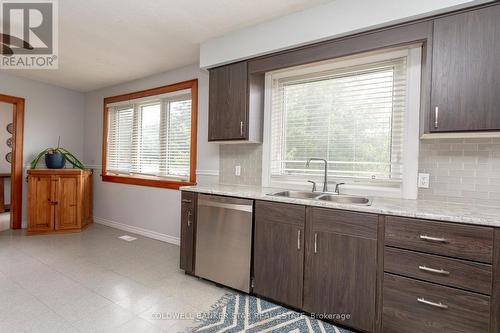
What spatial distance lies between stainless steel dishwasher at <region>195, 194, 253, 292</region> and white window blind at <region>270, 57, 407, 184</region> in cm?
73

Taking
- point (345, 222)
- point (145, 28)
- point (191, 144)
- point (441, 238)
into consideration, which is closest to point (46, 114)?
point (191, 144)

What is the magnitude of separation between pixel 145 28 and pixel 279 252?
249 cm

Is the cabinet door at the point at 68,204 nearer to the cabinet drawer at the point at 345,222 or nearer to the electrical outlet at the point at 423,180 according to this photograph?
the cabinet drawer at the point at 345,222

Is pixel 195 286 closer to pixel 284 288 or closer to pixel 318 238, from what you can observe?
pixel 284 288

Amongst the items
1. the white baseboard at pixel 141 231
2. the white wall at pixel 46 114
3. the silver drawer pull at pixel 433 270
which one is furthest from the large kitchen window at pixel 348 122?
the white wall at pixel 46 114

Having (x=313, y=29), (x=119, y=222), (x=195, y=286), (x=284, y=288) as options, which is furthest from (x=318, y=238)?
(x=119, y=222)

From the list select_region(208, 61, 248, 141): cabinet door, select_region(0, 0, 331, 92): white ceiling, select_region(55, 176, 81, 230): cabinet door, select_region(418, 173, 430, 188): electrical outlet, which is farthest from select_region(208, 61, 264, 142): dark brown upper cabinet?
select_region(55, 176, 81, 230): cabinet door

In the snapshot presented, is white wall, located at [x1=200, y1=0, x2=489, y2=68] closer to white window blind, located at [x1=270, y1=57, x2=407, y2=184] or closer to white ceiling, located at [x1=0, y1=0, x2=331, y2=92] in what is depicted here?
white ceiling, located at [x1=0, y1=0, x2=331, y2=92]

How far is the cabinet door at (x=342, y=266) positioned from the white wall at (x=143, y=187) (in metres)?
1.71

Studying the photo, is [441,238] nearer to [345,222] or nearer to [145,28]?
[345,222]

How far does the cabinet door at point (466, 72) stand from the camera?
168 cm

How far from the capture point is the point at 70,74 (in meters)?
4.10

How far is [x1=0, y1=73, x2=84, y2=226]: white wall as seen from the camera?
14.0 feet

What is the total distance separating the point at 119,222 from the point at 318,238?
147 inches
